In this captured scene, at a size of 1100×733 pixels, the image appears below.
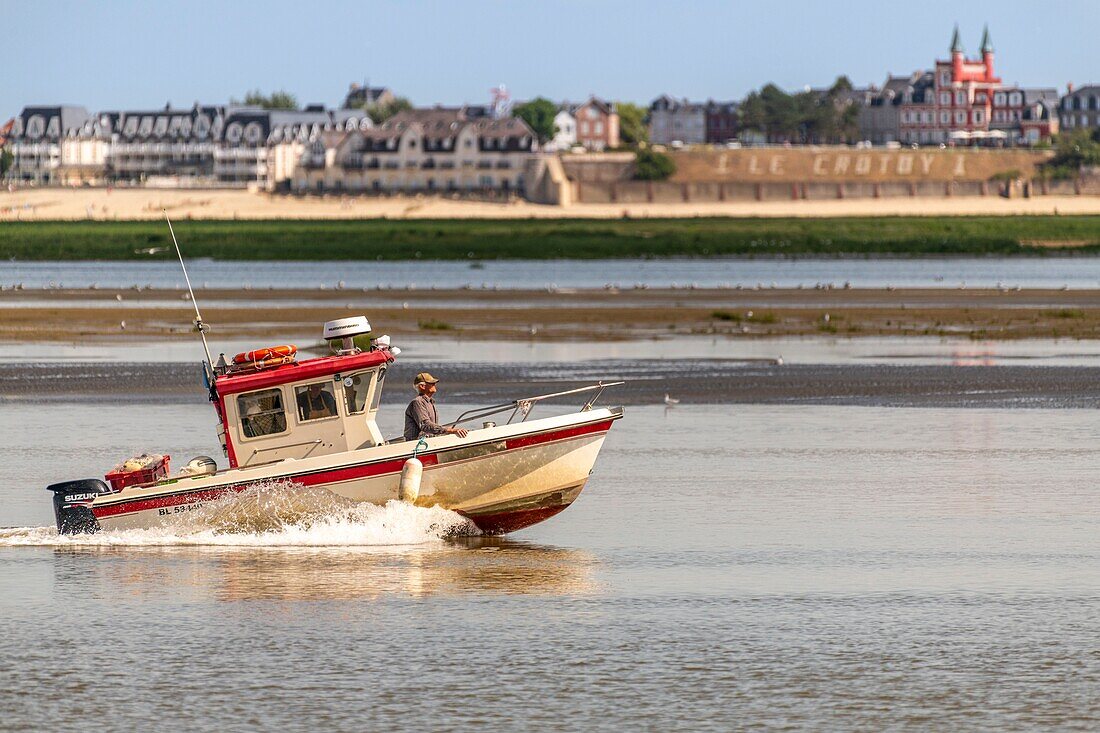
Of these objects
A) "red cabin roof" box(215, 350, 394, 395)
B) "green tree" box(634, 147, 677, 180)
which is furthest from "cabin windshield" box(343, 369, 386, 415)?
"green tree" box(634, 147, 677, 180)

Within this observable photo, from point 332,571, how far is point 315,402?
8.42 ft

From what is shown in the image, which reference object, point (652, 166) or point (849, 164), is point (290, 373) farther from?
point (849, 164)

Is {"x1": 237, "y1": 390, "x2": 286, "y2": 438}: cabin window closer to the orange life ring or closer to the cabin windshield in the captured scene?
the orange life ring

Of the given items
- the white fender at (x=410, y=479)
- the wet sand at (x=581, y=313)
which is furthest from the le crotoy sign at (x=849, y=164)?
the white fender at (x=410, y=479)

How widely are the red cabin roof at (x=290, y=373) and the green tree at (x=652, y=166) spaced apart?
173386 mm

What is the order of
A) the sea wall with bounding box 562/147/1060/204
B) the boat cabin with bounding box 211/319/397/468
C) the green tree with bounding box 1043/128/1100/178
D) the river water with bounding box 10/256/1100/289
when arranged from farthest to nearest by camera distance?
the green tree with bounding box 1043/128/1100/178 → the sea wall with bounding box 562/147/1060/204 → the river water with bounding box 10/256/1100/289 → the boat cabin with bounding box 211/319/397/468

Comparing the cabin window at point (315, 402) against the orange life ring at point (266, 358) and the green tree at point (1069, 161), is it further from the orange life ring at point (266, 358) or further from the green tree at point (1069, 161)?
the green tree at point (1069, 161)

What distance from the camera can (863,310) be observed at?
56.7m

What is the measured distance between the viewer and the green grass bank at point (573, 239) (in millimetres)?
115812

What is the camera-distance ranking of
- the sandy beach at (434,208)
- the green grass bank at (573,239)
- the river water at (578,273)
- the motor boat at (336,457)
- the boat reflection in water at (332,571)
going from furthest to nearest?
1. the sandy beach at (434,208)
2. the green grass bank at (573,239)
3. the river water at (578,273)
4. the motor boat at (336,457)
5. the boat reflection in water at (332,571)

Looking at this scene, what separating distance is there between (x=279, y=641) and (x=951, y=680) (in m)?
5.48

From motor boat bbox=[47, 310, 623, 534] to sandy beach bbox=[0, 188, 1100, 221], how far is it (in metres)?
154

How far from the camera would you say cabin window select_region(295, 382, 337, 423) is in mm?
19625

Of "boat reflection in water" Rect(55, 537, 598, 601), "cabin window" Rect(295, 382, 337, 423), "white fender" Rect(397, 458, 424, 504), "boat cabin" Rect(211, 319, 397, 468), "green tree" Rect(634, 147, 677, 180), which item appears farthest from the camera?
"green tree" Rect(634, 147, 677, 180)
